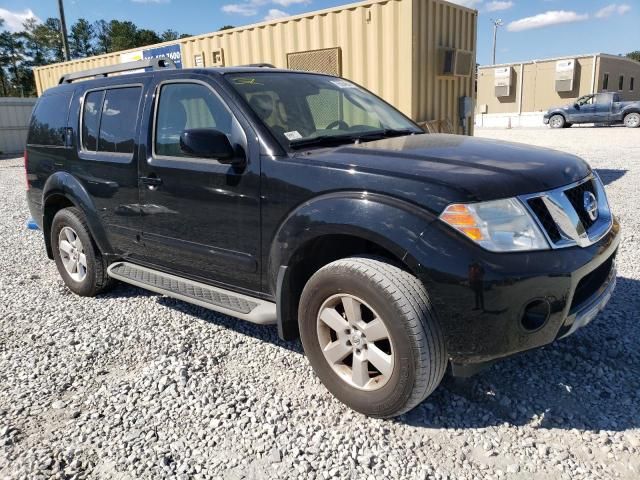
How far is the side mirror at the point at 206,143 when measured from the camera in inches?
112

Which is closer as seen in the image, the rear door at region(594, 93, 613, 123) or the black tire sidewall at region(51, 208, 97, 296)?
the black tire sidewall at region(51, 208, 97, 296)

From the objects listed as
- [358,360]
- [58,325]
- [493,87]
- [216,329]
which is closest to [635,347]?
[358,360]

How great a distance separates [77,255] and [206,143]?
2.29 meters

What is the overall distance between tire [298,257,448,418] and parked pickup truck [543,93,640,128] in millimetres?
25370

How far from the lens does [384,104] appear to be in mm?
4148

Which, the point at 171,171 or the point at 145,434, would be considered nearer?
the point at 145,434

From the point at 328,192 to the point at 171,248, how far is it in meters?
1.44

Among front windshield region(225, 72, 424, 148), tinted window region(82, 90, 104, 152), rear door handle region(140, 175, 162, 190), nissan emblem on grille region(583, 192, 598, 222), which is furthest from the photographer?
tinted window region(82, 90, 104, 152)

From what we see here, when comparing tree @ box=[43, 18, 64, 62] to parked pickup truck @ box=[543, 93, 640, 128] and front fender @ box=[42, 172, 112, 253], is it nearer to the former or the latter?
parked pickup truck @ box=[543, 93, 640, 128]

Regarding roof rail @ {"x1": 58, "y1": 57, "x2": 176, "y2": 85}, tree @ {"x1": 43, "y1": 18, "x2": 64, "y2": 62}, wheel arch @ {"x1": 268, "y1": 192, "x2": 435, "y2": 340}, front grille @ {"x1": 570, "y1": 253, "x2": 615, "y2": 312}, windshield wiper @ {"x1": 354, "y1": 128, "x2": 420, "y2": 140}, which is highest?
tree @ {"x1": 43, "y1": 18, "x2": 64, "y2": 62}

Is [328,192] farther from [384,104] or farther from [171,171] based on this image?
[384,104]

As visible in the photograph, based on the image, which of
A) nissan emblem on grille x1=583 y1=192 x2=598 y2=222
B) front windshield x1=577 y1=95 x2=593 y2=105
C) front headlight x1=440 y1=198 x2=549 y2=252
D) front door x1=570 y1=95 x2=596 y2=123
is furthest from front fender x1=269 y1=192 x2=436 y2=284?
front windshield x1=577 y1=95 x2=593 y2=105

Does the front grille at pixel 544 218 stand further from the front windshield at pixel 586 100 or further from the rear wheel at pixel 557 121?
the rear wheel at pixel 557 121

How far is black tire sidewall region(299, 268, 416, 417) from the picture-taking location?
94.0 inches
